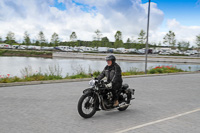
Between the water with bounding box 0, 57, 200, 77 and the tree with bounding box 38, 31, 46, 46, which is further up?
the tree with bounding box 38, 31, 46, 46

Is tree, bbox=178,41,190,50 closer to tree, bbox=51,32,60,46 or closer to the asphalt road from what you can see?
tree, bbox=51,32,60,46

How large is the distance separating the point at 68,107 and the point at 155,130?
2859 millimetres

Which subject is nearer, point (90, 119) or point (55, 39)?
point (90, 119)

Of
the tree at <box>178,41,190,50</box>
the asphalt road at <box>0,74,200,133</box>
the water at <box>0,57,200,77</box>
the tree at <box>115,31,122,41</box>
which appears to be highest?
the tree at <box>115,31,122,41</box>

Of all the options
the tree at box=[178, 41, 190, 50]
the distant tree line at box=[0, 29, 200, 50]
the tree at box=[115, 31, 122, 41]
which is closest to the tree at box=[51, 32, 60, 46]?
the distant tree line at box=[0, 29, 200, 50]

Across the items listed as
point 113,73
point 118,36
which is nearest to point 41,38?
point 118,36

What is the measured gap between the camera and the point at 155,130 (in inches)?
181

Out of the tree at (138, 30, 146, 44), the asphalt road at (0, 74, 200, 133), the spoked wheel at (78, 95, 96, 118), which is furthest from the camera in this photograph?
the tree at (138, 30, 146, 44)

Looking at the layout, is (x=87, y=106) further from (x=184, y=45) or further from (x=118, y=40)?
(x=184, y=45)

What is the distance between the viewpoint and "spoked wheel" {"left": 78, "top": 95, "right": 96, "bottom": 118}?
520cm

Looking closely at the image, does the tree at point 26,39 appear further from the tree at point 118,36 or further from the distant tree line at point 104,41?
the tree at point 118,36

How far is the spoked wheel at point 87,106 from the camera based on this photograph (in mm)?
5195

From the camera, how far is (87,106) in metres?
5.36

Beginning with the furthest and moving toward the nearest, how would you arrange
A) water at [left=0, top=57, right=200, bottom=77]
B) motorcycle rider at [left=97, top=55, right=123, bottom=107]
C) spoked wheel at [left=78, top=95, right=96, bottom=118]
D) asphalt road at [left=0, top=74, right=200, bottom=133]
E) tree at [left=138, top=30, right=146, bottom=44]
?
tree at [left=138, top=30, right=146, bottom=44] < water at [left=0, top=57, right=200, bottom=77] < motorcycle rider at [left=97, top=55, right=123, bottom=107] < spoked wheel at [left=78, top=95, right=96, bottom=118] < asphalt road at [left=0, top=74, right=200, bottom=133]
